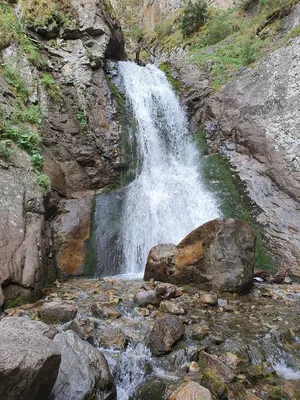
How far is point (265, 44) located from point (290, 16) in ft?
5.50

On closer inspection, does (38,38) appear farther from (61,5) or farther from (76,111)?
(76,111)

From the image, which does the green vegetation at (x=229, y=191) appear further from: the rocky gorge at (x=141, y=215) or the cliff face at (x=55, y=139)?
the cliff face at (x=55, y=139)

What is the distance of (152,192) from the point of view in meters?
10.1

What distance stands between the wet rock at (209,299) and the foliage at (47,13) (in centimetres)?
1185

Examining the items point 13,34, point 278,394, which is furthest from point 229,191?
point 13,34

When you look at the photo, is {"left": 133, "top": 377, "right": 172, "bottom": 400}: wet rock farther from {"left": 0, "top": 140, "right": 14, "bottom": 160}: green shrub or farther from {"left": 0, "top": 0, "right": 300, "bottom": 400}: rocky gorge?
{"left": 0, "top": 140, "right": 14, "bottom": 160}: green shrub

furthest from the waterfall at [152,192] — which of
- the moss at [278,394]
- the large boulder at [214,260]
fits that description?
the moss at [278,394]

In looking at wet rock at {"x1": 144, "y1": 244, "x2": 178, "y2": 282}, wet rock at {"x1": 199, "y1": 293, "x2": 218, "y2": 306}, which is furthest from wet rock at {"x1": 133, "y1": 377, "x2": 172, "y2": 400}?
wet rock at {"x1": 144, "y1": 244, "x2": 178, "y2": 282}

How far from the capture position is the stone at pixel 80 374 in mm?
2826

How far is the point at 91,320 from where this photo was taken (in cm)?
450

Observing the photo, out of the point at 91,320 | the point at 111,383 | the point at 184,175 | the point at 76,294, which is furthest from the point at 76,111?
the point at 111,383

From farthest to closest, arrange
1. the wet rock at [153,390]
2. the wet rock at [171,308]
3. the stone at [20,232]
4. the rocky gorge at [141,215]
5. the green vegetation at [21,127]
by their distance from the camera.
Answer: the green vegetation at [21,127] → the stone at [20,232] → the wet rock at [171,308] → the rocky gorge at [141,215] → the wet rock at [153,390]

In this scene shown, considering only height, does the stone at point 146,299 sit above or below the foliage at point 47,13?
below

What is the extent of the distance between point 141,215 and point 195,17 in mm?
17045
